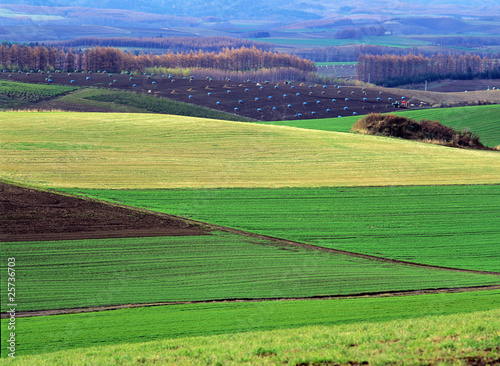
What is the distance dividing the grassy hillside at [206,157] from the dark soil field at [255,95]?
3728cm

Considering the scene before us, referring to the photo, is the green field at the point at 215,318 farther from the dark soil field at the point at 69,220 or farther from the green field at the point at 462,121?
the green field at the point at 462,121

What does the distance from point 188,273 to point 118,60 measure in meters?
136

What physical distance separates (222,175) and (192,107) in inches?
2142

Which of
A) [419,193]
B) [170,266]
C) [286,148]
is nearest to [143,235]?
[170,266]

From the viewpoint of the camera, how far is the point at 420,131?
5953cm

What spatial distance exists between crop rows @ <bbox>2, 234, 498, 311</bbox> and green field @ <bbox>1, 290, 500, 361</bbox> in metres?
1.17

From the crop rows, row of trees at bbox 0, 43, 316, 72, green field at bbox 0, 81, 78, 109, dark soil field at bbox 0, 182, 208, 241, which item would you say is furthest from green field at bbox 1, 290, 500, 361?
row of trees at bbox 0, 43, 316, 72

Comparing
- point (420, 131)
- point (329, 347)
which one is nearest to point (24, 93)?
point (420, 131)

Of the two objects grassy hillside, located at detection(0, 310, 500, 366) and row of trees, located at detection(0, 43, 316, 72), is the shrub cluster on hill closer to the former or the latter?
grassy hillside, located at detection(0, 310, 500, 366)

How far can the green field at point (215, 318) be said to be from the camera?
15.6 metres

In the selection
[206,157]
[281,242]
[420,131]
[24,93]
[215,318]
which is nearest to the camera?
[215,318]

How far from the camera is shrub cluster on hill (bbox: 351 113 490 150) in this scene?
5831 centimetres

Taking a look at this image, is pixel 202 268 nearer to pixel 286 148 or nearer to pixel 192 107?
pixel 286 148

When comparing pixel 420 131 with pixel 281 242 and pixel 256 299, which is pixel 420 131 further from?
pixel 256 299
